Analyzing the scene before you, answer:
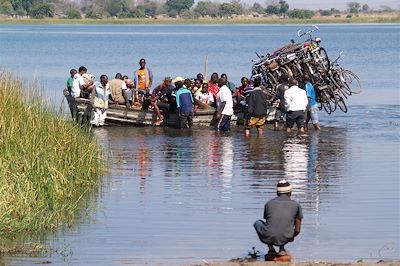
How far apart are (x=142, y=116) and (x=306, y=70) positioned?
A: 437 centimetres

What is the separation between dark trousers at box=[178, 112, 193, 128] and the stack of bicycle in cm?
210

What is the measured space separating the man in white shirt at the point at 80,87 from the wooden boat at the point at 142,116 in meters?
0.50

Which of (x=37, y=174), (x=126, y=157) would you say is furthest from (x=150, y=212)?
(x=126, y=157)

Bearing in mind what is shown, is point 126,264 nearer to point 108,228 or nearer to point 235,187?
point 108,228

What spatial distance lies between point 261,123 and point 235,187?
24.6 feet

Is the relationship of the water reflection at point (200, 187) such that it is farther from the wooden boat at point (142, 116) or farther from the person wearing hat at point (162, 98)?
the person wearing hat at point (162, 98)

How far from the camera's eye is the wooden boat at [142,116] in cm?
2912

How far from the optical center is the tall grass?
15.5 meters

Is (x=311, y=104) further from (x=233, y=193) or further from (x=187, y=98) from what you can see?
(x=233, y=193)

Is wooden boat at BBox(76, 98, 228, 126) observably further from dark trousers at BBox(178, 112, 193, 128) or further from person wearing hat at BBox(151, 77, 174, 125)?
dark trousers at BBox(178, 112, 193, 128)

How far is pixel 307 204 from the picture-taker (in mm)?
17797

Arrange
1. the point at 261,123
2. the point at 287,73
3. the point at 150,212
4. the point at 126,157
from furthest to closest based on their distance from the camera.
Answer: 1. the point at 287,73
2. the point at 261,123
3. the point at 126,157
4. the point at 150,212

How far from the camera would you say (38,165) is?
16453 millimetres

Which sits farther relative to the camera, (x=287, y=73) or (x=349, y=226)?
(x=287, y=73)
